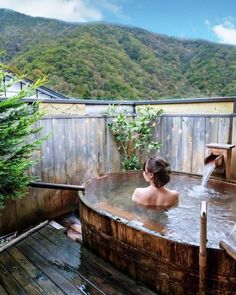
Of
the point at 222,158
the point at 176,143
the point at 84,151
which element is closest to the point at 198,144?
the point at 176,143

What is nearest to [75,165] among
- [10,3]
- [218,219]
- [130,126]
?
[130,126]

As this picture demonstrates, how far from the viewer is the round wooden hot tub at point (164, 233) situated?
1.78 meters

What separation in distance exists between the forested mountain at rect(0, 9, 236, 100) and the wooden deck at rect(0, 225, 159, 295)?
5754mm

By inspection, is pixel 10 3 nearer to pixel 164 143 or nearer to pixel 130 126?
pixel 130 126

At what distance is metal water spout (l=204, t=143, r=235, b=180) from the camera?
3.32 m

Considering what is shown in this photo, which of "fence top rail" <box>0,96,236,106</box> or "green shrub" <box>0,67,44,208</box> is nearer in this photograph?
"green shrub" <box>0,67,44,208</box>

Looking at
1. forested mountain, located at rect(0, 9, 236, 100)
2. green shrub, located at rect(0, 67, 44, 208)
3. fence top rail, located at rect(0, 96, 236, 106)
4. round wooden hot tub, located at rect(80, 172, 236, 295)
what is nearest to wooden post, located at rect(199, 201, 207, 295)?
round wooden hot tub, located at rect(80, 172, 236, 295)

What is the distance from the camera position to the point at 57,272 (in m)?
2.30

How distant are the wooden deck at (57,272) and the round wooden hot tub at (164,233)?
108 millimetres

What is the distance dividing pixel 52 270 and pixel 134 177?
2024 millimetres

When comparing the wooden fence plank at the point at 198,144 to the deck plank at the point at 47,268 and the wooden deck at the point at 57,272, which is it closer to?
the wooden deck at the point at 57,272

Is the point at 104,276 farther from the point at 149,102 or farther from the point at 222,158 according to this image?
the point at 149,102

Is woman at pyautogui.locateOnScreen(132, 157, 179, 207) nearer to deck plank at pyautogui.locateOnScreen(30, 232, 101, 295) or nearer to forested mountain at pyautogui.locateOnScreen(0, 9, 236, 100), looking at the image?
deck plank at pyautogui.locateOnScreen(30, 232, 101, 295)

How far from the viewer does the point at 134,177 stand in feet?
13.1
